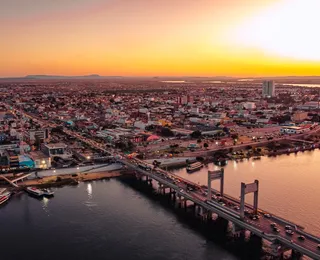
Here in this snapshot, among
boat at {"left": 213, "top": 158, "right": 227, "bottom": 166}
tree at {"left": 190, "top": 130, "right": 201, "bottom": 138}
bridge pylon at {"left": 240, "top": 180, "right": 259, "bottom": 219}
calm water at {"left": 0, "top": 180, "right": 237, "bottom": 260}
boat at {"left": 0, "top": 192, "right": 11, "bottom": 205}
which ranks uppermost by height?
bridge pylon at {"left": 240, "top": 180, "right": 259, "bottom": 219}

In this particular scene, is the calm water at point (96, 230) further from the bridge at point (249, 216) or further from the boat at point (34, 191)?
the bridge at point (249, 216)

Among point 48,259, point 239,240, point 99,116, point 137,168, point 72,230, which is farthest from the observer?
point 99,116

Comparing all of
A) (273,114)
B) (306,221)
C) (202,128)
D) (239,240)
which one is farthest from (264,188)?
(273,114)

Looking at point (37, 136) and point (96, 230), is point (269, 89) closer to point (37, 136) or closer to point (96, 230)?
point (37, 136)

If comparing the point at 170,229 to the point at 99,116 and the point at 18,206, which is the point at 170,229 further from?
the point at 99,116

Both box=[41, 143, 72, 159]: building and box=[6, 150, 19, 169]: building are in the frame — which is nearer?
box=[6, 150, 19, 169]: building

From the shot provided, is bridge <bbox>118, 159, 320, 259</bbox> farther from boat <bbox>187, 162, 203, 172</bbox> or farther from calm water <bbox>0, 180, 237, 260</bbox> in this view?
boat <bbox>187, 162, 203, 172</bbox>

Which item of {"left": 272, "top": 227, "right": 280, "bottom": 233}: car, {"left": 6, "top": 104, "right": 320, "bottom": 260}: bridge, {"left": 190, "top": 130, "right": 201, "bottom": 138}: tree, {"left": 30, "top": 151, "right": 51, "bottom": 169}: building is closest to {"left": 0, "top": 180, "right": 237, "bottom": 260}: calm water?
{"left": 6, "top": 104, "right": 320, "bottom": 260}: bridge
